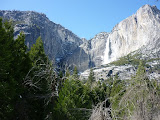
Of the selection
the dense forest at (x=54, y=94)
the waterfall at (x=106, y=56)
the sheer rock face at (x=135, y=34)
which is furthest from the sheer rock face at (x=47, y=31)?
the dense forest at (x=54, y=94)

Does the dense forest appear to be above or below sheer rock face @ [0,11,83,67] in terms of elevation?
below

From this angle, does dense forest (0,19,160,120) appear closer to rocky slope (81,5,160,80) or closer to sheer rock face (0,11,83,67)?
rocky slope (81,5,160,80)

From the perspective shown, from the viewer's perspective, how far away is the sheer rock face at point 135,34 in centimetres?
12353

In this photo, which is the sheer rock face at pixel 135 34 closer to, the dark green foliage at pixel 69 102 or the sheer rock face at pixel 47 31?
the sheer rock face at pixel 47 31

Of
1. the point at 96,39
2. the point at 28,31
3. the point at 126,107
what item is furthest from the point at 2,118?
the point at 96,39

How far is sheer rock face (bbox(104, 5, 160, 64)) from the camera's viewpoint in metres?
124

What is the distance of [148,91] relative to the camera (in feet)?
9.89

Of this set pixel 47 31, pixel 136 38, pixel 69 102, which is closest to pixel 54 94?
pixel 69 102

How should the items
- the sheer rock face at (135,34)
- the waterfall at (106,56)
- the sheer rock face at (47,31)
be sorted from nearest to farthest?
the sheer rock face at (135,34) → the sheer rock face at (47,31) → the waterfall at (106,56)

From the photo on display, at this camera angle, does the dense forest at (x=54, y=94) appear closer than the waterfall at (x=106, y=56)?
Yes

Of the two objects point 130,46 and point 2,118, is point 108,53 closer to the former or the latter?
point 130,46

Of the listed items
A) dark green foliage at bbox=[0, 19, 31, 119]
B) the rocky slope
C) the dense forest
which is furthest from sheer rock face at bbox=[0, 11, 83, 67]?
the dense forest

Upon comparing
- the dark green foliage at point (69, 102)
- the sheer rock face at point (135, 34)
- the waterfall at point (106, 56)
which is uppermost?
the sheer rock face at point (135, 34)

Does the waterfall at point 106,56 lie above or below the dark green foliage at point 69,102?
above
